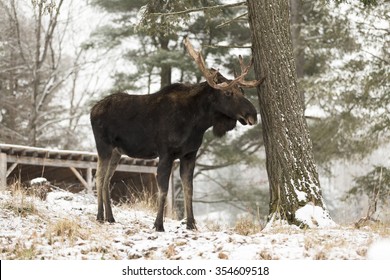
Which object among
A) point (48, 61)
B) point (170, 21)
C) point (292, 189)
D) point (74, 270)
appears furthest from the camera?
point (48, 61)

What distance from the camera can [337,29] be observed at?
57.5ft

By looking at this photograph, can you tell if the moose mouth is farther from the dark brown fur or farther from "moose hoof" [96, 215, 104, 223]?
"moose hoof" [96, 215, 104, 223]

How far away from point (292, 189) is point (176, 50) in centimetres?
1390

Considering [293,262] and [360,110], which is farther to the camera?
[360,110]

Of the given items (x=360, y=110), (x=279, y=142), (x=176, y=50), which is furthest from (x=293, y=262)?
(x=176, y=50)

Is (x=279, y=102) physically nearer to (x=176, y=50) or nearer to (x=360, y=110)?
(x=360, y=110)

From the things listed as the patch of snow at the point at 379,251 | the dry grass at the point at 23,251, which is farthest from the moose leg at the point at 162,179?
the patch of snow at the point at 379,251

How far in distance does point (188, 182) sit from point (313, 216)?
1943 millimetres

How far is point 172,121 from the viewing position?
28.9 ft

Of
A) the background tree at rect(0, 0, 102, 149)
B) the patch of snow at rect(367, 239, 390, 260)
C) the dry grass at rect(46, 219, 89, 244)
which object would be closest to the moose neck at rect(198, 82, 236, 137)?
the dry grass at rect(46, 219, 89, 244)

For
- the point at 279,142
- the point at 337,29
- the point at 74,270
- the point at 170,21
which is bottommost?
the point at 74,270

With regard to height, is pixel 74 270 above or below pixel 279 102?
below

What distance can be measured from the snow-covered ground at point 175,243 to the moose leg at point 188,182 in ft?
1.16

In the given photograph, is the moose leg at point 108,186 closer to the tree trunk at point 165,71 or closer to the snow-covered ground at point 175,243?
the snow-covered ground at point 175,243
